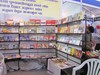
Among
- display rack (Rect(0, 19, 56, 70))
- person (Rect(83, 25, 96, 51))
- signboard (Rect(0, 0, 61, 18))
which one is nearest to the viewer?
signboard (Rect(0, 0, 61, 18))

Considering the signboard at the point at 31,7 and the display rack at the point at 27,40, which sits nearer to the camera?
the signboard at the point at 31,7

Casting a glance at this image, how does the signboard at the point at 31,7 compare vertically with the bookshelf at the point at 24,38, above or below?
above

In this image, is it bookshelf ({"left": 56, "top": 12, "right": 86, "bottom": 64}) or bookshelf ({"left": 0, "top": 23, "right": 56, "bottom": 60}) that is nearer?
bookshelf ({"left": 56, "top": 12, "right": 86, "bottom": 64})

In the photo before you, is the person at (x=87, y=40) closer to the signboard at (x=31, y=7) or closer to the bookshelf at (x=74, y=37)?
the bookshelf at (x=74, y=37)

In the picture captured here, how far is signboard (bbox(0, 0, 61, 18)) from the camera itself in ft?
7.93

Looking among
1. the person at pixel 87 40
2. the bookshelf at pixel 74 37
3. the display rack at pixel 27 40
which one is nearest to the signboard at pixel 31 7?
the bookshelf at pixel 74 37

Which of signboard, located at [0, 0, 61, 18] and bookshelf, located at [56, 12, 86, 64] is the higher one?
signboard, located at [0, 0, 61, 18]

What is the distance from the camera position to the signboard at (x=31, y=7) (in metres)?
2.42

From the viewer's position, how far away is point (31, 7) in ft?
8.37

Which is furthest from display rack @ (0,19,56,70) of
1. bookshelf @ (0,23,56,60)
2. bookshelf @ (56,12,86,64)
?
bookshelf @ (56,12,86,64)

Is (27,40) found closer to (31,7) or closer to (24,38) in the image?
(24,38)

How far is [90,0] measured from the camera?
18.8 ft

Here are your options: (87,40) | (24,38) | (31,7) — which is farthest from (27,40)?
(31,7)

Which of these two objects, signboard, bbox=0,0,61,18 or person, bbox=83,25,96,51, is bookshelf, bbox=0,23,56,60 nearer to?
person, bbox=83,25,96,51
